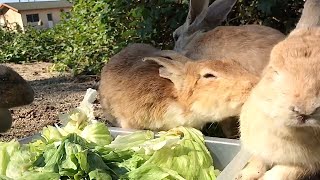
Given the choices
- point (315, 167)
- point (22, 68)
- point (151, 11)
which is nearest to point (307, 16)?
point (315, 167)

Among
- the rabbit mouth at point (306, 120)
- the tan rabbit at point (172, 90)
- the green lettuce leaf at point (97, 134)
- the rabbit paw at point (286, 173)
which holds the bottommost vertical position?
the rabbit paw at point (286, 173)

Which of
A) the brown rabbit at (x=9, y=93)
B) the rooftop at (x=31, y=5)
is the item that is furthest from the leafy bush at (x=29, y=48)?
the rooftop at (x=31, y=5)

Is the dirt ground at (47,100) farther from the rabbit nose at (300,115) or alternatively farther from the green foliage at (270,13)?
the rabbit nose at (300,115)

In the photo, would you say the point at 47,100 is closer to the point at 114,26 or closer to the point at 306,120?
the point at 114,26

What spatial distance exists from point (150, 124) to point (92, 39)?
484cm

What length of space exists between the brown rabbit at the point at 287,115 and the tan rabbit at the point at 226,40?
0.65 m

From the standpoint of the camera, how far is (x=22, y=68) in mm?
8992

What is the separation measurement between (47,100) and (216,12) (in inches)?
106

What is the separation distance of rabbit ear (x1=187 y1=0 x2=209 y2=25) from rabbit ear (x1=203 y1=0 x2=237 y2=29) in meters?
0.06

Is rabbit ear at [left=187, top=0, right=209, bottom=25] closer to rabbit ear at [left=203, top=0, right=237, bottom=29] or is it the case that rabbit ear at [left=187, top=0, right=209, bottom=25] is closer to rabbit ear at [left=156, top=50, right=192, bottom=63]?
rabbit ear at [left=203, top=0, right=237, bottom=29]

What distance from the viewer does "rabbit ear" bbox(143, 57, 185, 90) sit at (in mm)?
2986

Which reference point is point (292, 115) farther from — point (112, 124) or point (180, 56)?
point (112, 124)

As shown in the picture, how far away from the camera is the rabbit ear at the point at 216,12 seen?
12.5 ft

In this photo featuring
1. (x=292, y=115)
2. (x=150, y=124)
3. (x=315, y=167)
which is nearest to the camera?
(x=292, y=115)
